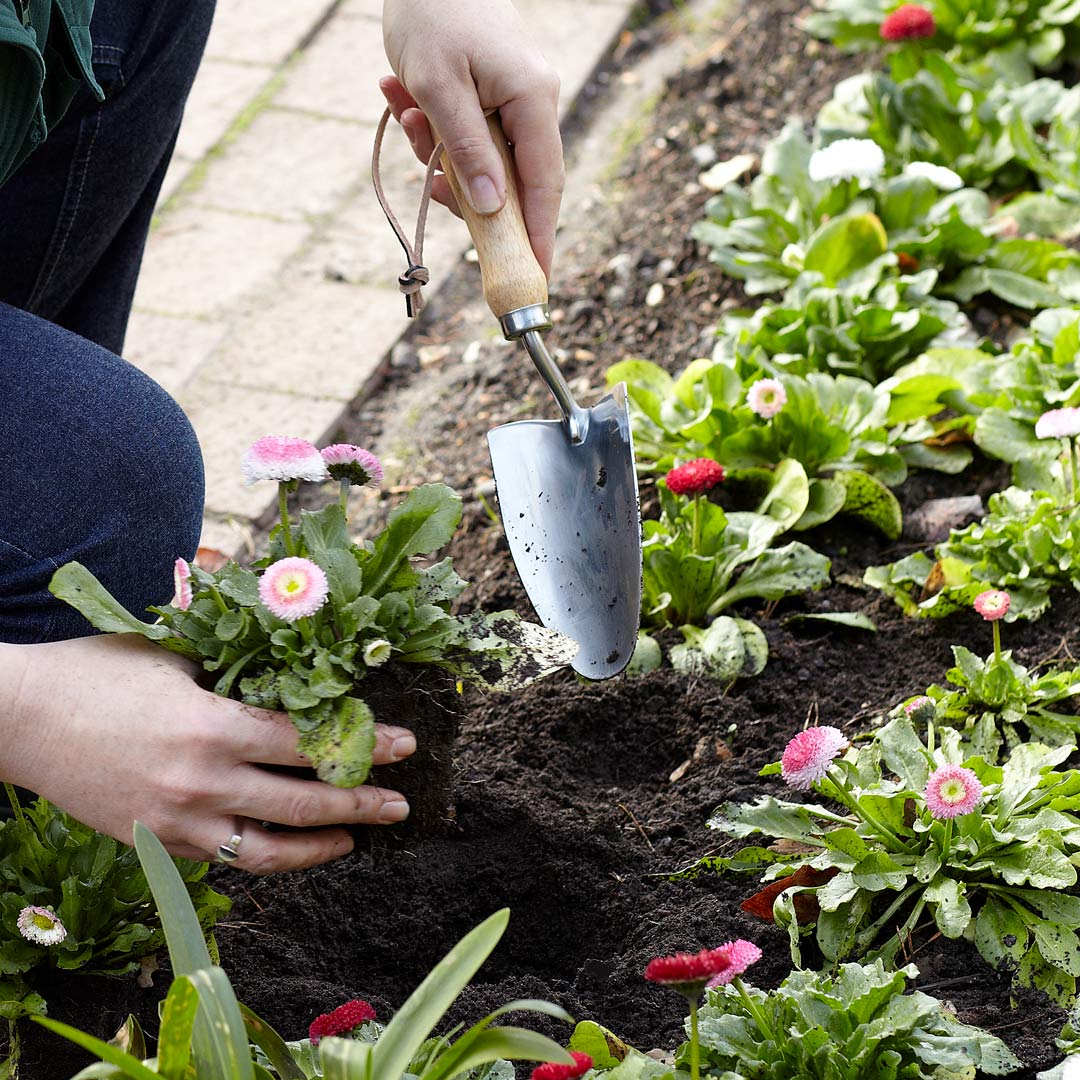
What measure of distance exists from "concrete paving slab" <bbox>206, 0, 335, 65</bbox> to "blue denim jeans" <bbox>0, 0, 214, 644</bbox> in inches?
81.9

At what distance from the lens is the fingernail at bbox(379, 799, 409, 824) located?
158 centimetres

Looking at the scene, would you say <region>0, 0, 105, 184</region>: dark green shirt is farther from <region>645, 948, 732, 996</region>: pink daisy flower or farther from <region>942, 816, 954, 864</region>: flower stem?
<region>942, 816, 954, 864</region>: flower stem

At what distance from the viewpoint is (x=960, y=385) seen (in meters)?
2.59

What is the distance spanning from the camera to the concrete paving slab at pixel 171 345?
3199 mm

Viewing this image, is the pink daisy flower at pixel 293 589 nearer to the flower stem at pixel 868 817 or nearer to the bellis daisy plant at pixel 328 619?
the bellis daisy plant at pixel 328 619

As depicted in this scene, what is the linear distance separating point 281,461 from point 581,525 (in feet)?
1.83

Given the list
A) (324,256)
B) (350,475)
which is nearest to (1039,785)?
(350,475)

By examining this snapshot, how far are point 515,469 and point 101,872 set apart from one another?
78 centimetres

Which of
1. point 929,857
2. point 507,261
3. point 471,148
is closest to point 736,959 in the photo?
point 929,857

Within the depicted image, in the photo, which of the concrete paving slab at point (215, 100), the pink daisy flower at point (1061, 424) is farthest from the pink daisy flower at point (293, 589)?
the concrete paving slab at point (215, 100)

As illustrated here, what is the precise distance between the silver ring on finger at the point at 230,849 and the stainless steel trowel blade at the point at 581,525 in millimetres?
603

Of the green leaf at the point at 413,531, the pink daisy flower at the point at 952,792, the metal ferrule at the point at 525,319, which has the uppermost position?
the metal ferrule at the point at 525,319

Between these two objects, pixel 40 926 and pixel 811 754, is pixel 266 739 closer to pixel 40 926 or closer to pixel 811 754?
pixel 40 926

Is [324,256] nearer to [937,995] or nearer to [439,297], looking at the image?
[439,297]
